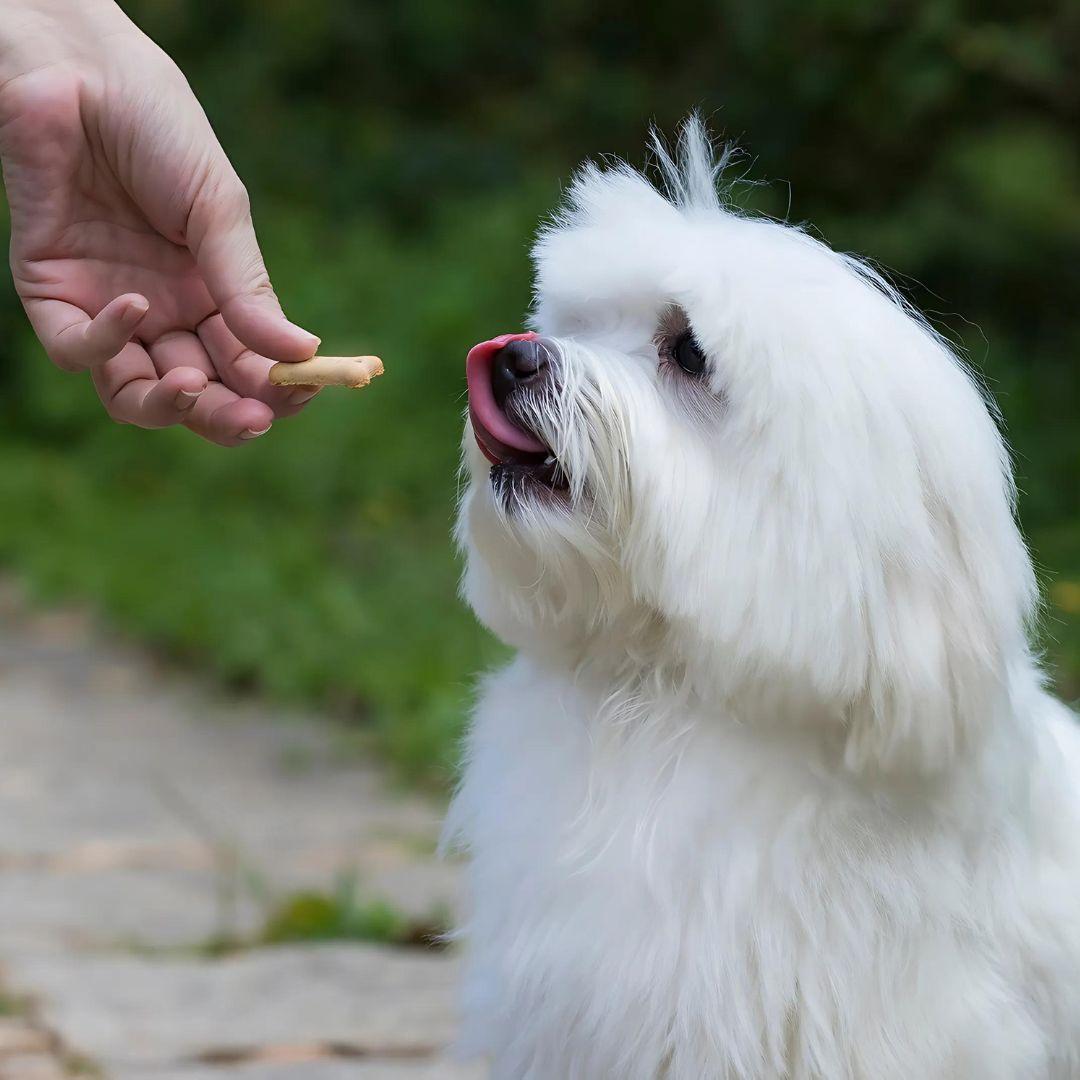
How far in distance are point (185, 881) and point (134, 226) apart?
175 centimetres

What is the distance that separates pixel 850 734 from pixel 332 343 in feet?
18.0

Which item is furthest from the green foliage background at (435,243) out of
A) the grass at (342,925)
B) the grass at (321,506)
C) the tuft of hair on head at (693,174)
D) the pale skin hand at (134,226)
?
the pale skin hand at (134,226)

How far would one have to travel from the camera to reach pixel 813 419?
1821 mm

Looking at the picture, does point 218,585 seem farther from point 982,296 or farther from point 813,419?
point 813,419

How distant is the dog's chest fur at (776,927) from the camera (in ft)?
6.22

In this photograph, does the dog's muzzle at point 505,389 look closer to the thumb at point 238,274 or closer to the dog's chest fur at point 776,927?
the thumb at point 238,274

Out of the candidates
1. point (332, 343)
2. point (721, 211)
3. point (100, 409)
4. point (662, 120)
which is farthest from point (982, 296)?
point (721, 211)

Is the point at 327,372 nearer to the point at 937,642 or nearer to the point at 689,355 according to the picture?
the point at 689,355

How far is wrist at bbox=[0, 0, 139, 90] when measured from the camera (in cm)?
219

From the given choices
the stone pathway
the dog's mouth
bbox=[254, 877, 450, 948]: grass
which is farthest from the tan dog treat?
bbox=[254, 877, 450, 948]: grass

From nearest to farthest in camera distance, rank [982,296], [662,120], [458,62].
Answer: [982,296] < [662,120] < [458,62]

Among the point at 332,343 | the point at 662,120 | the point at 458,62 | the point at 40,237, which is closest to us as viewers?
the point at 40,237

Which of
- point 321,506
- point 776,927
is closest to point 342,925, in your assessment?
point 776,927

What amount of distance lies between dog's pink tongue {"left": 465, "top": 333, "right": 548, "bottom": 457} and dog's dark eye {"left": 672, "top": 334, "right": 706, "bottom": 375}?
18 cm
